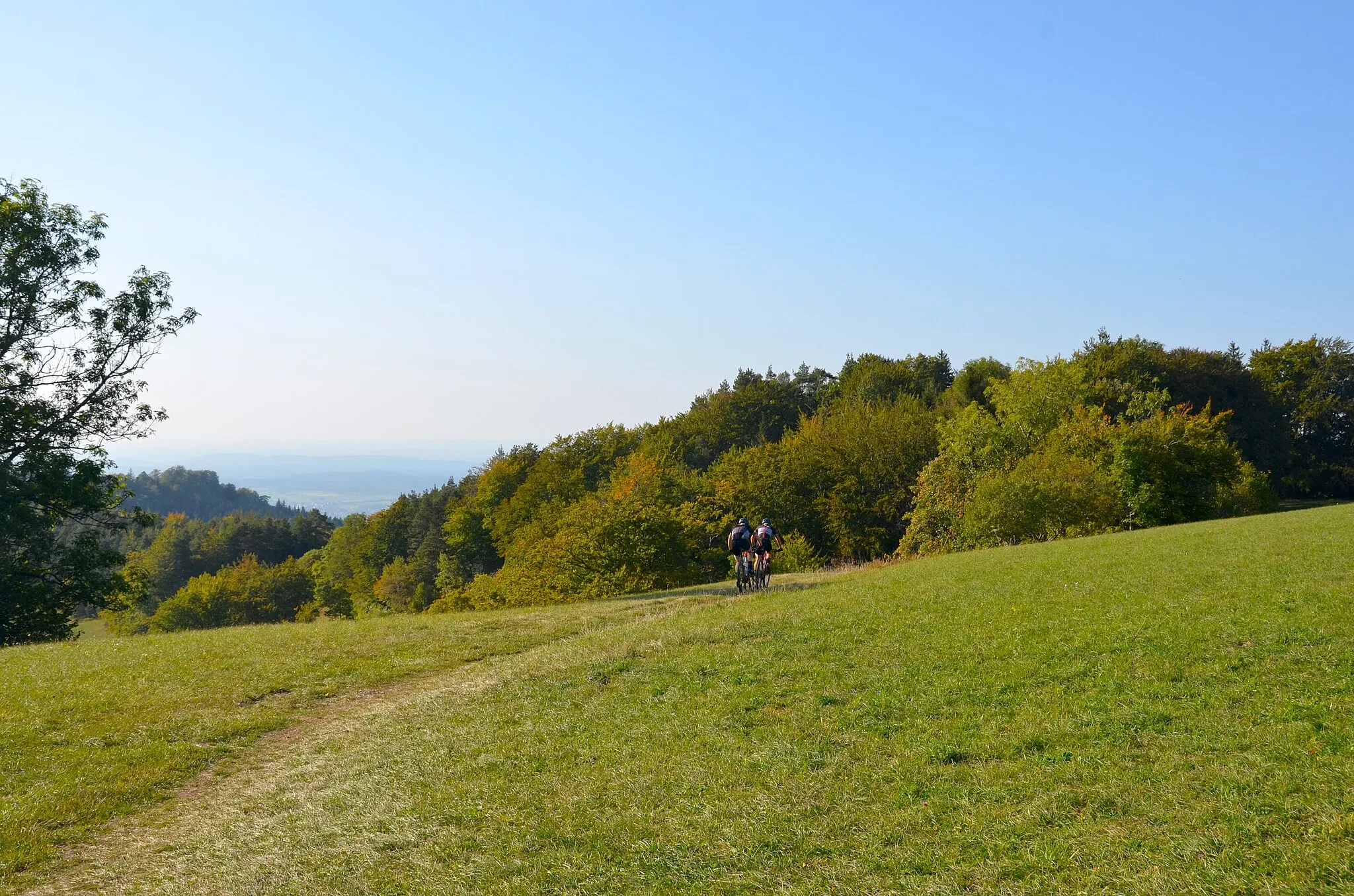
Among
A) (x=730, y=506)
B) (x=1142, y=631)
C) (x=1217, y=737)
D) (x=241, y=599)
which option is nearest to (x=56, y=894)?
(x=1217, y=737)

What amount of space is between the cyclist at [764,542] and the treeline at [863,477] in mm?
22208

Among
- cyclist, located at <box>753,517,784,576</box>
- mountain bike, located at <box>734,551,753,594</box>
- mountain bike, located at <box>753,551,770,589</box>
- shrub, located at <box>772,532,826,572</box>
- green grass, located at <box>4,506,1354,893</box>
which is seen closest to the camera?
green grass, located at <box>4,506,1354,893</box>

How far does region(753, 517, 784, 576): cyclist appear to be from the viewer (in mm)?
27453

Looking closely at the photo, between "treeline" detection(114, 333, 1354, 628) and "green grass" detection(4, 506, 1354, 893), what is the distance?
31.7m

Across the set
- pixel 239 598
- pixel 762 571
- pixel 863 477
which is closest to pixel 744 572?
pixel 762 571

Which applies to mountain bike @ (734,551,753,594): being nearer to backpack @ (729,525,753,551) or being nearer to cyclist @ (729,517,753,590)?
cyclist @ (729,517,753,590)

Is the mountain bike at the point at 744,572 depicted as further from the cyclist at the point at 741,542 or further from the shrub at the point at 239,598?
the shrub at the point at 239,598

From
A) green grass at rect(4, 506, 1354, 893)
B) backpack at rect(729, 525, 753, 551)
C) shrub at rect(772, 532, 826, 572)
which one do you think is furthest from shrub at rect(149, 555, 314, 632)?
green grass at rect(4, 506, 1354, 893)

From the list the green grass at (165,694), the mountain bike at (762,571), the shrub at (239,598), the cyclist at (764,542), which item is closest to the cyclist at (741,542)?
the cyclist at (764,542)

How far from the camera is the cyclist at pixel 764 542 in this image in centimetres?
2745

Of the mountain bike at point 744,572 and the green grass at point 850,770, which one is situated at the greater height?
the mountain bike at point 744,572

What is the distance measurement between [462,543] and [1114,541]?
9245cm

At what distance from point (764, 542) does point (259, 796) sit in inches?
→ 717

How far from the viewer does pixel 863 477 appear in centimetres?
7575
